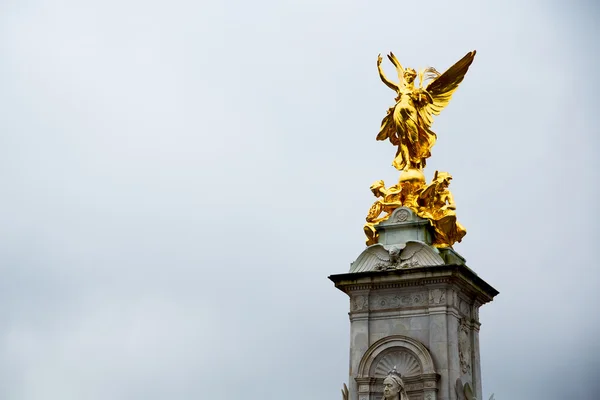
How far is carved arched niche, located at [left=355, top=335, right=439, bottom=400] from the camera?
86.8 feet

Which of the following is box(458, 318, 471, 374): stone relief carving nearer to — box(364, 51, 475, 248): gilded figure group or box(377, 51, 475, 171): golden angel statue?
box(364, 51, 475, 248): gilded figure group

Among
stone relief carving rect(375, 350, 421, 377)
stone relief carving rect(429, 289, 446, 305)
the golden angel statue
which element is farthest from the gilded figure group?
stone relief carving rect(375, 350, 421, 377)

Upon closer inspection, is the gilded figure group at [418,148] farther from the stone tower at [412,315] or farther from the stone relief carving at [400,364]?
the stone relief carving at [400,364]

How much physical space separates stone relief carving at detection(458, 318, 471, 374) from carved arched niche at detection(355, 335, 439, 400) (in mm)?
1101

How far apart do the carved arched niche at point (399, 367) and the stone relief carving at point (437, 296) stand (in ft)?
3.59

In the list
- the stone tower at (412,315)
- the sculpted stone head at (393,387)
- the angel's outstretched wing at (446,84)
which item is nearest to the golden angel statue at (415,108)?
the angel's outstretched wing at (446,84)

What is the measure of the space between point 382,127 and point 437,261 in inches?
173

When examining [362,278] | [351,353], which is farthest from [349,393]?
[362,278]

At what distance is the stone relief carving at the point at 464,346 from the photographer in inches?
1074

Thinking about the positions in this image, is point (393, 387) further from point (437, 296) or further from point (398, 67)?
point (398, 67)

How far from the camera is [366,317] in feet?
91.0

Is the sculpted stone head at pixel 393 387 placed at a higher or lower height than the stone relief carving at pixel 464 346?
lower

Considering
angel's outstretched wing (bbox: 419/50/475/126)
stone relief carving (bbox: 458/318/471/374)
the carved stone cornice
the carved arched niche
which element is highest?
angel's outstretched wing (bbox: 419/50/475/126)

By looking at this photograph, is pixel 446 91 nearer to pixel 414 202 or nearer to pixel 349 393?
pixel 414 202
